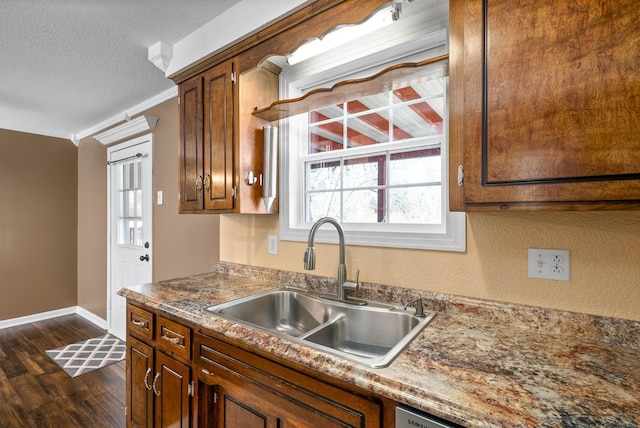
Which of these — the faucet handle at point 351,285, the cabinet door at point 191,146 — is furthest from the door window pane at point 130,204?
the faucet handle at point 351,285

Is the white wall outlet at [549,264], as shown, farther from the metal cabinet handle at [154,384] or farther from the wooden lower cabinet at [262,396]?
the metal cabinet handle at [154,384]

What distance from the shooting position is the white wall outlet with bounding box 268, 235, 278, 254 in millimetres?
1957

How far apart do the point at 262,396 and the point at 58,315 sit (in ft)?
14.8

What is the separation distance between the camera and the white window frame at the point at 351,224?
1.39 meters

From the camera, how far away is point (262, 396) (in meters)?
1.08

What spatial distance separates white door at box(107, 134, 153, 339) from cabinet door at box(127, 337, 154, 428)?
1.47 meters

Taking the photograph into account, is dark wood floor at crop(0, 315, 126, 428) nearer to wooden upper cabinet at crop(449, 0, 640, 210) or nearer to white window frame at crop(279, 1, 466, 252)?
white window frame at crop(279, 1, 466, 252)

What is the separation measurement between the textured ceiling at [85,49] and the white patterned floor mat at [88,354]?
7.25ft

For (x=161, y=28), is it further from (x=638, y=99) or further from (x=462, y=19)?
(x=638, y=99)

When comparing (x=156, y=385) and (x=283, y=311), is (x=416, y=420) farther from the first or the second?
(x=156, y=385)

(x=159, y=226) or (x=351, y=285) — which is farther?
(x=159, y=226)

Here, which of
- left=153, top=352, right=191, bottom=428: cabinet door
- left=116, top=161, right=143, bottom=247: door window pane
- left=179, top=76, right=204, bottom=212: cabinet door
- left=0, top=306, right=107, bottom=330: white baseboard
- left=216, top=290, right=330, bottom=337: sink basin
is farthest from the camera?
left=0, top=306, right=107, bottom=330: white baseboard

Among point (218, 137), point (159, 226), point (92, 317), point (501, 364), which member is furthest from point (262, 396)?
point (92, 317)

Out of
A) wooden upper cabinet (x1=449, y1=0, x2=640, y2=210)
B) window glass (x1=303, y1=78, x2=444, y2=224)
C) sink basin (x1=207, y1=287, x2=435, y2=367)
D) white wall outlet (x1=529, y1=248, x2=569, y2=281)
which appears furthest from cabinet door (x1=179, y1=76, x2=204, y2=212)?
white wall outlet (x1=529, y1=248, x2=569, y2=281)
